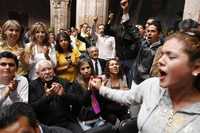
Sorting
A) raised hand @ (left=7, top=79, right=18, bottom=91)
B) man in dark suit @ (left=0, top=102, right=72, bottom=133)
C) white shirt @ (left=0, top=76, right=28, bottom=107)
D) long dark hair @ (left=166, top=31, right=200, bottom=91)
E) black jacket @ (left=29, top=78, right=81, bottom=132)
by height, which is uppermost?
long dark hair @ (left=166, top=31, right=200, bottom=91)

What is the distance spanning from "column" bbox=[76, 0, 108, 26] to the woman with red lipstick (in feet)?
31.1

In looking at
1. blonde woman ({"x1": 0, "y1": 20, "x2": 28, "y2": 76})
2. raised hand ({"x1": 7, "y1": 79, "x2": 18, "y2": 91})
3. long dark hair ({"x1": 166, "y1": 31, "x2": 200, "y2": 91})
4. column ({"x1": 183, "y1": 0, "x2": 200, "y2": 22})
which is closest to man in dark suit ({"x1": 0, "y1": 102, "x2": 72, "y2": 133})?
long dark hair ({"x1": 166, "y1": 31, "x2": 200, "y2": 91})

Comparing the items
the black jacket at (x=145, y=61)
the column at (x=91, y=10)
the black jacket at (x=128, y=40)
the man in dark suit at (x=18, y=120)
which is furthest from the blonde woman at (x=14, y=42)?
the column at (x=91, y=10)

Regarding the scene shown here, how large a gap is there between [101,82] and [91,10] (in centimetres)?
912

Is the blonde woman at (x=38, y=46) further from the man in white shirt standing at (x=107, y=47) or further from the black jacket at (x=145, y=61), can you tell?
the man in white shirt standing at (x=107, y=47)

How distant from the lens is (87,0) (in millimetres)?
11648

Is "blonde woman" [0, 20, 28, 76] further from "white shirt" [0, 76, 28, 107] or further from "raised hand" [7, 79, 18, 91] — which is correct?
"raised hand" [7, 79, 18, 91]

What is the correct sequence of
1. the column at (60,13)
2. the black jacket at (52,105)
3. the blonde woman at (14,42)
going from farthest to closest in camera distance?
1. the column at (60,13)
2. the blonde woman at (14,42)
3. the black jacket at (52,105)

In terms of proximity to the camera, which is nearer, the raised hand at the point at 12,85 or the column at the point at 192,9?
the raised hand at the point at 12,85

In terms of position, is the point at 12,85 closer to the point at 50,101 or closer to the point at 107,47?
the point at 50,101

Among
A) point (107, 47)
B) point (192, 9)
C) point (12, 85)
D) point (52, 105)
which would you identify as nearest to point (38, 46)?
point (52, 105)

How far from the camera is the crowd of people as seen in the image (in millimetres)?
1801

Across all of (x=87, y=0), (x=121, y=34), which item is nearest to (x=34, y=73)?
(x=121, y=34)

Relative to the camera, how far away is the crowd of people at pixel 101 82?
180cm
